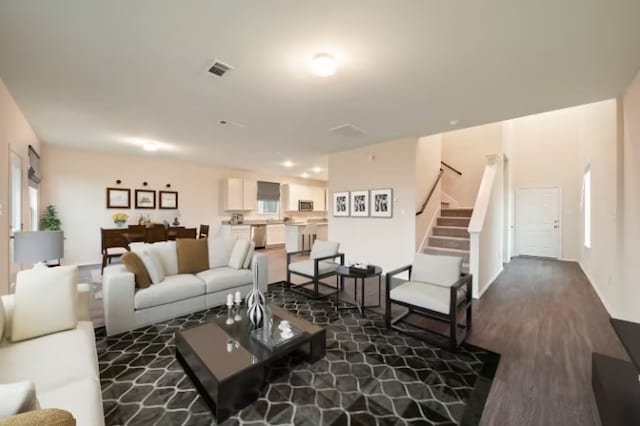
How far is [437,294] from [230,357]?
211 cm

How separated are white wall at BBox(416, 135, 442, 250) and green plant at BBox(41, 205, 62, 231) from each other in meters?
7.52

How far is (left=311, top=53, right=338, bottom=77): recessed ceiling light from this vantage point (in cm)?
235

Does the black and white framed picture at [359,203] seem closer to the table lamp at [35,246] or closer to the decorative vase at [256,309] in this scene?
the decorative vase at [256,309]

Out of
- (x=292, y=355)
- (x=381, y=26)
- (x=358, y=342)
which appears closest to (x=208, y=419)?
(x=292, y=355)

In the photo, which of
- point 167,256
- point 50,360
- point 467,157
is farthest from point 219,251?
point 467,157

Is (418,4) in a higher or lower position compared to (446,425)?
higher

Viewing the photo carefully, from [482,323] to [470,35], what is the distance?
3068 mm

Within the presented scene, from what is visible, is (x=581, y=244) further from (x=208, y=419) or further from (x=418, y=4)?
(x=208, y=419)

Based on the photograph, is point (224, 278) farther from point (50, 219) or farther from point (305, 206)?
point (305, 206)

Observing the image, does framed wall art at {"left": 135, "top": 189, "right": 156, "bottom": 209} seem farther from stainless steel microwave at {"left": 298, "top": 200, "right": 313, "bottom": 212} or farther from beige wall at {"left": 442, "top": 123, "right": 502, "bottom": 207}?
beige wall at {"left": 442, "top": 123, "right": 502, "bottom": 207}

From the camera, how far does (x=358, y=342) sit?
8.81 ft

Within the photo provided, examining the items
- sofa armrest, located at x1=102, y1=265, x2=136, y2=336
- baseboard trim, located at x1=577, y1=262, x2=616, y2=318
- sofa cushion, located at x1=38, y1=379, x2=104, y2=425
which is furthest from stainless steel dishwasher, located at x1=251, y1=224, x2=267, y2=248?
baseboard trim, located at x1=577, y1=262, x2=616, y2=318

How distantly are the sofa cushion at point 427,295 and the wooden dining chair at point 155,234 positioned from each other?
4826 millimetres

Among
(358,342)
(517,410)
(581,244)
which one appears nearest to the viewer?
(517,410)
